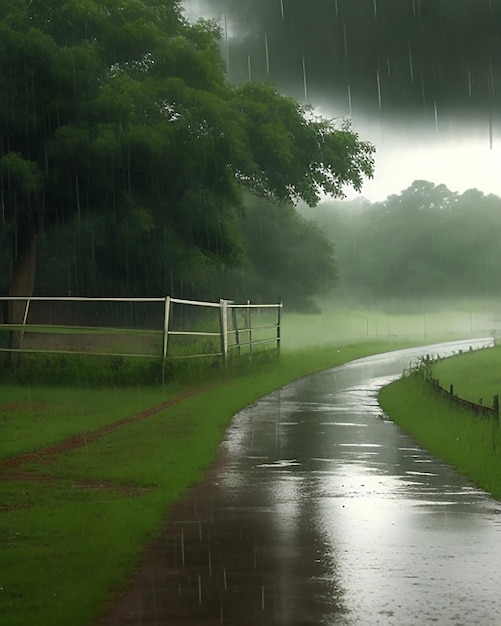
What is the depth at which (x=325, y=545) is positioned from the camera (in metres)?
7.83

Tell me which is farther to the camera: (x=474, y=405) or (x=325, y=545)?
(x=474, y=405)

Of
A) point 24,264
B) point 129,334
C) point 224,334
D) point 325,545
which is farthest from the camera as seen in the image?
point 24,264

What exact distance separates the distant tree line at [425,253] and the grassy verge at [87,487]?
234 ft

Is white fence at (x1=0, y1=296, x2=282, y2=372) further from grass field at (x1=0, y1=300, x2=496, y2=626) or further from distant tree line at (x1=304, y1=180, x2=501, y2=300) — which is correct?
Answer: distant tree line at (x1=304, y1=180, x2=501, y2=300)

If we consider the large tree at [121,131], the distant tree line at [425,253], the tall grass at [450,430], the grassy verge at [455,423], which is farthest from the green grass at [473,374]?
the distant tree line at [425,253]

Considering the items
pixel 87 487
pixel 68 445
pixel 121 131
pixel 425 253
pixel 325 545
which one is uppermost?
pixel 425 253

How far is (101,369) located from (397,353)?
20845 mm

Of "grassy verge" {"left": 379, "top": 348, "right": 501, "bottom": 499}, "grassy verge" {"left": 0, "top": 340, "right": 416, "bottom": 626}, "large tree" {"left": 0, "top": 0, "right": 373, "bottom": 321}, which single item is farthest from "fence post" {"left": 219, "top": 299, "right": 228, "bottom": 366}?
"grassy verge" {"left": 0, "top": 340, "right": 416, "bottom": 626}

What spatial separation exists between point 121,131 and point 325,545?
2046 centimetres

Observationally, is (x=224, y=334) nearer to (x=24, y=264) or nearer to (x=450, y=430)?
(x=24, y=264)

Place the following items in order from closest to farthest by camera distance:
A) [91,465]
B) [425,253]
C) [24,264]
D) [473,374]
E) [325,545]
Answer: [325,545] → [91,465] → [24,264] → [473,374] → [425,253]

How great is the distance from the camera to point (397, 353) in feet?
140

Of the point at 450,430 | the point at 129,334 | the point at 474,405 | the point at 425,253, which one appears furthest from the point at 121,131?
the point at 425,253

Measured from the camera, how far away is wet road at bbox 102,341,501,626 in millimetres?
6070
